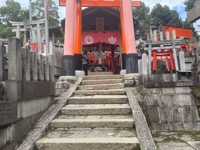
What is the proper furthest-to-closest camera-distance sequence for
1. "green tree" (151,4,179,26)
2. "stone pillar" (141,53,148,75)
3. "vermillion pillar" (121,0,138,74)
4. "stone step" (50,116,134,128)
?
"green tree" (151,4,179,26), "vermillion pillar" (121,0,138,74), "stone pillar" (141,53,148,75), "stone step" (50,116,134,128)

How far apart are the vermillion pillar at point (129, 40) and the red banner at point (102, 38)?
11.9 feet

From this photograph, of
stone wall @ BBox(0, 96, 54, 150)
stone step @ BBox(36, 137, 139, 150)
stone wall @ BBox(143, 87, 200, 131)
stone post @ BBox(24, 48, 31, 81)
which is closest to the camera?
stone wall @ BBox(0, 96, 54, 150)

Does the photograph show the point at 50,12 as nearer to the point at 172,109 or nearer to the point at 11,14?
the point at 11,14

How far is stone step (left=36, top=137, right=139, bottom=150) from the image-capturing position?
11.6ft

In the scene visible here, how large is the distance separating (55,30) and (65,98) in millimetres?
14550

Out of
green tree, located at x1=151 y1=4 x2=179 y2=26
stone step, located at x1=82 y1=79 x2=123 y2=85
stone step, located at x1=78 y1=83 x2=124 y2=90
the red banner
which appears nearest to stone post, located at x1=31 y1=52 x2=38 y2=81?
stone step, located at x1=78 y1=83 x2=124 y2=90

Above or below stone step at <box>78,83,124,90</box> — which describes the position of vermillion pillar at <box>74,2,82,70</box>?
above

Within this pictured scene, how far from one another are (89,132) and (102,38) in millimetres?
9010

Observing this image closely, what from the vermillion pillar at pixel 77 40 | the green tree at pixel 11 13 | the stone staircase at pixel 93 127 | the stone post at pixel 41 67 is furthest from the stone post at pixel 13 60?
the green tree at pixel 11 13

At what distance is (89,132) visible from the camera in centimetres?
418

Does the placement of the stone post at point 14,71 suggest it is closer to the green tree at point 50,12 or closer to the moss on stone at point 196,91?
the moss on stone at point 196,91

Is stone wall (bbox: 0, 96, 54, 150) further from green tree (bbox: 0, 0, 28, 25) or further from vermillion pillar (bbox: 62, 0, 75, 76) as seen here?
green tree (bbox: 0, 0, 28, 25)

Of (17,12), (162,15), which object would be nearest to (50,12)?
(17,12)

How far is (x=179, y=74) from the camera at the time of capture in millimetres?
5441
